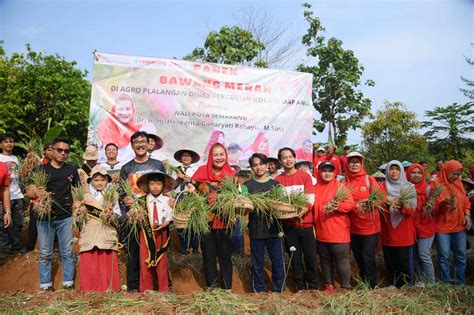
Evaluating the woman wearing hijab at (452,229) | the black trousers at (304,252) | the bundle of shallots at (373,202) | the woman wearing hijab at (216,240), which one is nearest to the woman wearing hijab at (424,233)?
the woman wearing hijab at (452,229)

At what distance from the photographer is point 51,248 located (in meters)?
4.12

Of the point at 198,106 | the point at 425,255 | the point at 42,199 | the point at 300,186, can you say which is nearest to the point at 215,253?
the point at 300,186

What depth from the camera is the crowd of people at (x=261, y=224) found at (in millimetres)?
3939

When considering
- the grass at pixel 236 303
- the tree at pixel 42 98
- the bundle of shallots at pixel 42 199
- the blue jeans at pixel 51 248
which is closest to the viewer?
the grass at pixel 236 303

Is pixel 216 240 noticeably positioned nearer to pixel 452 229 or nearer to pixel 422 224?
pixel 422 224

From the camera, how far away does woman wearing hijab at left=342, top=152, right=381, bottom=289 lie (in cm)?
436

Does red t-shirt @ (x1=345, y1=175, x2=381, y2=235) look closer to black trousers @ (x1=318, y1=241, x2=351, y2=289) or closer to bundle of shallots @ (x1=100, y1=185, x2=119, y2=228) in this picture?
black trousers @ (x1=318, y1=241, x2=351, y2=289)

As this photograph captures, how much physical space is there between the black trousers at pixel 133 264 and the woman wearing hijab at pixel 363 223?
2.46m

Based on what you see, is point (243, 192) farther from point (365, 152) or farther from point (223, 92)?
point (365, 152)

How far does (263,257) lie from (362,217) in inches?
49.3

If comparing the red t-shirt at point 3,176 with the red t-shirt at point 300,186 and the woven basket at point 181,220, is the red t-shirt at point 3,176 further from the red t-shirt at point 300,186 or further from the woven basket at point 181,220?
the red t-shirt at point 300,186

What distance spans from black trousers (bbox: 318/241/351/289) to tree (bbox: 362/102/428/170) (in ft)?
36.8

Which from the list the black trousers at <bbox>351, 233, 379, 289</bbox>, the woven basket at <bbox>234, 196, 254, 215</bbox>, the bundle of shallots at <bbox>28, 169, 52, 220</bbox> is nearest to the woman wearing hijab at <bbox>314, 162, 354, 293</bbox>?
the black trousers at <bbox>351, 233, 379, 289</bbox>

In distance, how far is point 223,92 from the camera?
23.4 feet
